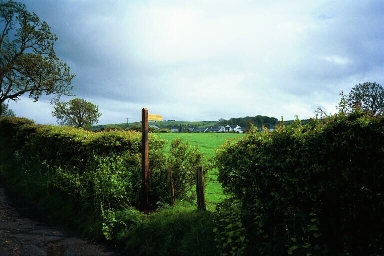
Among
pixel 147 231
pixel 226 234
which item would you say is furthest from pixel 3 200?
pixel 226 234

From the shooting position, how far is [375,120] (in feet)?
17.2

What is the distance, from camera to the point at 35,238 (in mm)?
9758

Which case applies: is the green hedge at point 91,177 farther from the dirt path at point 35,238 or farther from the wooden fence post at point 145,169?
the dirt path at point 35,238

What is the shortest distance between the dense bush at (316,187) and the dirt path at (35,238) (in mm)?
Result: 4242

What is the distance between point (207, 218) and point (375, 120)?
14.8 ft

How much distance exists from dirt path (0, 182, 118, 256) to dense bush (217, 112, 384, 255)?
4242 mm

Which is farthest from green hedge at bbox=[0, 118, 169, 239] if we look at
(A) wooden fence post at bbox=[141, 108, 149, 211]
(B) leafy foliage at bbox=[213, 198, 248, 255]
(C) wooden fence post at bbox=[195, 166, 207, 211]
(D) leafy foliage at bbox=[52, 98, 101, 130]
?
(D) leafy foliage at bbox=[52, 98, 101, 130]

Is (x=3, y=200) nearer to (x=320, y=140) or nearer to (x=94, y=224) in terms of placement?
(x=94, y=224)

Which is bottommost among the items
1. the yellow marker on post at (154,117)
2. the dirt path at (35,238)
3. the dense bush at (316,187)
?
the dirt path at (35,238)

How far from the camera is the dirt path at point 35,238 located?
8.77 metres

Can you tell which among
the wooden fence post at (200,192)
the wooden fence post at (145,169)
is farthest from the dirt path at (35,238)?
the wooden fence post at (200,192)

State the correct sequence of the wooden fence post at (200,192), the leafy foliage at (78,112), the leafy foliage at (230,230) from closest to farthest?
the leafy foliage at (230,230), the wooden fence post at (200,192), the leafy foliage at (78,112)

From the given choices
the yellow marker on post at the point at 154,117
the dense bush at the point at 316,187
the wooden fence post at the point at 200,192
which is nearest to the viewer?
the dense bush at the point at 316,187

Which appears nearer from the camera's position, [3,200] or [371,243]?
[371,243]
